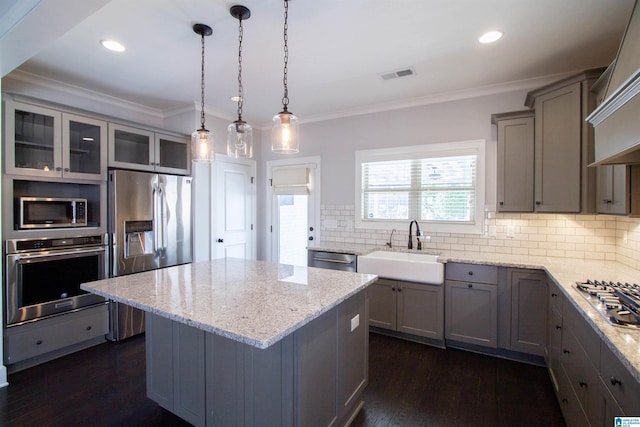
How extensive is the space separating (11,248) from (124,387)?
150 cm

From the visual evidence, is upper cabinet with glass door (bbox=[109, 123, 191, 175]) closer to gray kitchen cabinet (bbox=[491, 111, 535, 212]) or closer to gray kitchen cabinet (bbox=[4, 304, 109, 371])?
gray kitchen cabinet (bbox=[4, 304, 109, 371])

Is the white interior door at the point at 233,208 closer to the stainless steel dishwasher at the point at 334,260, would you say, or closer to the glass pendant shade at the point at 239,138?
the stainless steel dishwasher at the point at 334,260

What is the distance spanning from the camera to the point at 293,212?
4.56m

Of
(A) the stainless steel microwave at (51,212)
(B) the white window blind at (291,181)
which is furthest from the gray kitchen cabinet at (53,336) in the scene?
(B) the white window blind at (291,181)

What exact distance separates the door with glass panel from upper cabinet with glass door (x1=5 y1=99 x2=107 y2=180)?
7.30 feet

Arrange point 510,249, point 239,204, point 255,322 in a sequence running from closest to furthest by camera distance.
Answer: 1. point 255,322
2. point 510,249
3. point 239,204

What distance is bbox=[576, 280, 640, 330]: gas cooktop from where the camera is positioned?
52.1 inches

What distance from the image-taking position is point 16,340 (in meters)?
2.54

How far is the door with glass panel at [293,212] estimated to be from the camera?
438cm

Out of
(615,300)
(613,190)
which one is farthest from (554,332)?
(613,190)

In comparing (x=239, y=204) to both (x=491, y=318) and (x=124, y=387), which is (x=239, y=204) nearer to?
(x=124, y=387)

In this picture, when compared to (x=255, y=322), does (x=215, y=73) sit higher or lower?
higher

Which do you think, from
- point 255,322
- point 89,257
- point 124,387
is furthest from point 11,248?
point 255,322

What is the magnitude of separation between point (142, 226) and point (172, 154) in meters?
0.97
